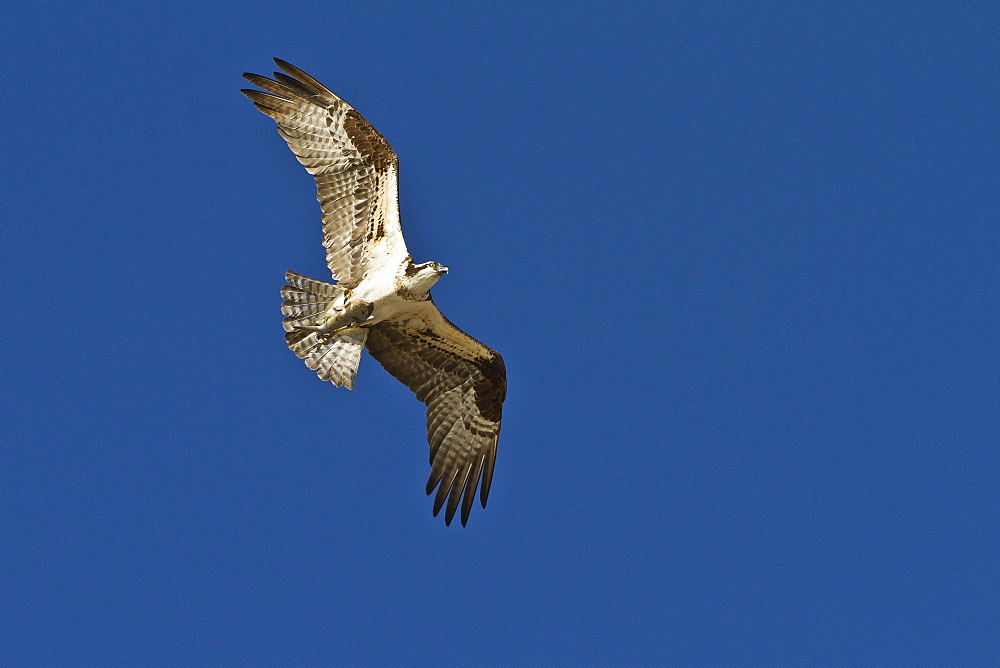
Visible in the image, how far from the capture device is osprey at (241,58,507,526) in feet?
39.7

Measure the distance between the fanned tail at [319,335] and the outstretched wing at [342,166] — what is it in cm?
29

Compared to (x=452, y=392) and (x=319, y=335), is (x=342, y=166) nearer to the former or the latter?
(x=319, y=335)

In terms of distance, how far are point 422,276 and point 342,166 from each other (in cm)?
175

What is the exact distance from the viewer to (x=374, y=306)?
11969 mm

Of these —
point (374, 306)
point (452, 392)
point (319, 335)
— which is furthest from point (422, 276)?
point (452, 392)

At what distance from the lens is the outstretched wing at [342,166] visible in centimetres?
1217

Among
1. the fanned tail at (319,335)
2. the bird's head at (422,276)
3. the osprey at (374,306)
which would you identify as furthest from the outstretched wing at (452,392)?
the bird's head at (422,276)

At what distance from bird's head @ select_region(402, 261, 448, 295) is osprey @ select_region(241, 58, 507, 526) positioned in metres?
0.01

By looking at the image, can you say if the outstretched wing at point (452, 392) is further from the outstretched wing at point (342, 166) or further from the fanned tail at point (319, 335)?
the outstretched wing at point (342, 166)

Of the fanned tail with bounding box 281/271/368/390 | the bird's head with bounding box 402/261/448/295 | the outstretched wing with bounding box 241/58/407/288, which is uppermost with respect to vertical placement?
the outstretched wing with bounding box 241/58/407/288

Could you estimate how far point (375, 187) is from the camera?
40.1 ft

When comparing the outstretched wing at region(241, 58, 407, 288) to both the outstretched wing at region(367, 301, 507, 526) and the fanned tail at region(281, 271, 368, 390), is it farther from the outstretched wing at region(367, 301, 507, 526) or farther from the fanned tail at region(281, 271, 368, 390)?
the outstretched wing at region(367, 301, 507, 526)

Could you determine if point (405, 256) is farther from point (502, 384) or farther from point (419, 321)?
point (502, 384)

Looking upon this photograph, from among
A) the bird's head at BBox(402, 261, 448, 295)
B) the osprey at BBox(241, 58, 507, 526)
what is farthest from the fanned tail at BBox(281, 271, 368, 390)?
the bird's head at BBox(402, 261, 448, 295)
